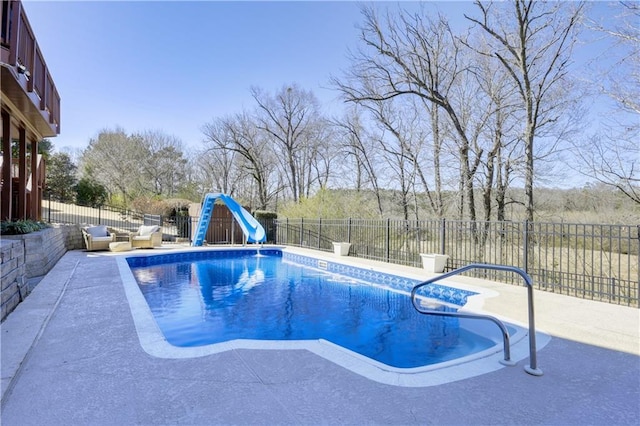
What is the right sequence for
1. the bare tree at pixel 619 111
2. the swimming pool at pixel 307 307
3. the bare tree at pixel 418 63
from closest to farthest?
1. the swimming pool at pixel 307 307
2. the bare tree at pixel 619 111
3. the bare tree at pixel 418 63

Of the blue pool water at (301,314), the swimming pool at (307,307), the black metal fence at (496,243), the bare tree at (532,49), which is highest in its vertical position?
the bare tree at (532,49)

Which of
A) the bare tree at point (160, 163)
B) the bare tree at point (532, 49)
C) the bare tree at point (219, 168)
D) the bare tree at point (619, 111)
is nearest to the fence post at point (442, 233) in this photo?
the bare tree at point (532, 49)

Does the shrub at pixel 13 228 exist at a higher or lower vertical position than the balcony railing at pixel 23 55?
lower

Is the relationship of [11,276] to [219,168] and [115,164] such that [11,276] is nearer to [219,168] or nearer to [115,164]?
[115,164]

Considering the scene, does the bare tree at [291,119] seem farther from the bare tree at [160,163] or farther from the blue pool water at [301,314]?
the blue pool water at [301,314]

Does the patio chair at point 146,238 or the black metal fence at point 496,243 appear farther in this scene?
the patio chair at point 146,238

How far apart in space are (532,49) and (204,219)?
13509 millimetres

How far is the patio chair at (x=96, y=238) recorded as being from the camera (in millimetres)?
11172

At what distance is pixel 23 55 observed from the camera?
A: 6.03m

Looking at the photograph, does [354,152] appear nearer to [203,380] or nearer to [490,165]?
[490,165]

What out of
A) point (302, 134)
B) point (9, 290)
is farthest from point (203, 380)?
point (302, 134)

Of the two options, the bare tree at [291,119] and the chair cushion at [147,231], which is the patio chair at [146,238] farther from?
the bare tree at [291,119]

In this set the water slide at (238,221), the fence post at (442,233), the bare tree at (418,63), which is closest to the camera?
the fence post at (442,233)

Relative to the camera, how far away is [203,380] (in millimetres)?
2572
